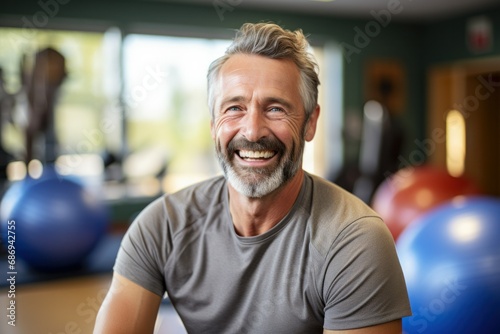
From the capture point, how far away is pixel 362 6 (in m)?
6.07

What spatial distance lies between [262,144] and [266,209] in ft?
0.53

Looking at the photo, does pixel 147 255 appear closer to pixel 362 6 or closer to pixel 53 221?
pixel 53 221

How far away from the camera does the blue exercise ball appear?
180 cm

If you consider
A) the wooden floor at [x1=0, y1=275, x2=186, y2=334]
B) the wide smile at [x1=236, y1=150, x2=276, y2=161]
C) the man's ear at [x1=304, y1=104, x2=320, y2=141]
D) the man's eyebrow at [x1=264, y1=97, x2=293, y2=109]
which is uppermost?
the man's eyebrow at [x1=264, y1=97, x2=293, y2=109]

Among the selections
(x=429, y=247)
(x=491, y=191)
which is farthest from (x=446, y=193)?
(x=491, y=191)

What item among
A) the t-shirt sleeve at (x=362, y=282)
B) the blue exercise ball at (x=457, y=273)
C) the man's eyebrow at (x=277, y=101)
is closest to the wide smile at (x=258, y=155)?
the man's eyebrow at (x=277, y=101)

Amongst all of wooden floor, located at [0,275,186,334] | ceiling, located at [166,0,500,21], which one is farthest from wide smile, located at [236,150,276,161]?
ceiling, located at [166,0,500,21]

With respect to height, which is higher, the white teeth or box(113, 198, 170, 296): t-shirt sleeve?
the white teeth

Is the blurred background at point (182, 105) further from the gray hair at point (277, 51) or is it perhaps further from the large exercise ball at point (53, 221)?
the gray hair at point (277, 51)

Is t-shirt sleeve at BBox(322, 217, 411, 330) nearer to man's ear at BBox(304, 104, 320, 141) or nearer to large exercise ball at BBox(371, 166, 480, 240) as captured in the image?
man's ear at BBox(304, 104, 320, 141)

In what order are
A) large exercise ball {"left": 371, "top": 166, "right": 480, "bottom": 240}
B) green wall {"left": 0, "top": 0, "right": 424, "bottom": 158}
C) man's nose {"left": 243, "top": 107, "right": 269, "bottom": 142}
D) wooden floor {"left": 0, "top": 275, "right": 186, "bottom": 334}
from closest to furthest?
man's nose {"left": 243, "top": 107, "right": 269, "bottom": 142} → wooden floor {"left": 0, "top": 275, "right": 186, "bottom": 334} → large exercise ball {"left": 371, "top": 166, "right": 480, "bottom": 240} → green wall {"left": 0, "top": 0, "right": 424, "bottom": 158}

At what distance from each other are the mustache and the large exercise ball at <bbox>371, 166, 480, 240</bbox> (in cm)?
219

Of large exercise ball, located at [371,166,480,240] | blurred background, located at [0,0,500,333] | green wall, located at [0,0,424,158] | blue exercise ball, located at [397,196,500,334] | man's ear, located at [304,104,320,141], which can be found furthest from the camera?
green wall, located at [0,0,424,158]

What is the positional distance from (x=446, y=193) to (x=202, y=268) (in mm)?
2416
